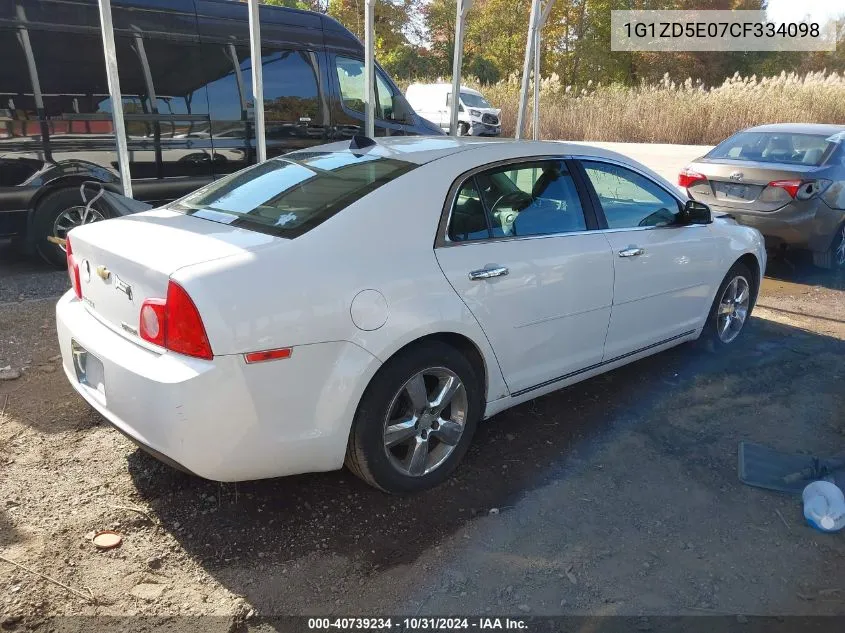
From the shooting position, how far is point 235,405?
2.56 metres

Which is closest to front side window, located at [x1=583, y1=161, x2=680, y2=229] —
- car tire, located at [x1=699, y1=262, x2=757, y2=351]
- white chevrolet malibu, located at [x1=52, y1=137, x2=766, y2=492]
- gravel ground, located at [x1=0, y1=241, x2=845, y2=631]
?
white chevrolet malibu, located at [x1=52, y1=137, x2=766, y2=492]

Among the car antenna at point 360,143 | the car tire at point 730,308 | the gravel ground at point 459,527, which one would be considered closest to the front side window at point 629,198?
the car tire at point 730,308

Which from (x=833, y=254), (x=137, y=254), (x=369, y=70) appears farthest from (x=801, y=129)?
(x=137, y=254)

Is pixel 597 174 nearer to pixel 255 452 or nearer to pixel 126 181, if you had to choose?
pixel 255 452

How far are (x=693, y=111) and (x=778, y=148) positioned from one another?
11.9m

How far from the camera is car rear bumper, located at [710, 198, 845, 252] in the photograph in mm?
7219

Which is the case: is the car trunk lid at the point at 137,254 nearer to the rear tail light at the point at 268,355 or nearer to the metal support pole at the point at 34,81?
the rear tail light at the point at 268,355

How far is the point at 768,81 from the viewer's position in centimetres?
A: 1991

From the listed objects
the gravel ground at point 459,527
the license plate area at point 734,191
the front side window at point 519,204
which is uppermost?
the front side window at point 519,204

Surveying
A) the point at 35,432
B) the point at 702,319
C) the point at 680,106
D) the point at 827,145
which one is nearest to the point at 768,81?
the point at 680,106

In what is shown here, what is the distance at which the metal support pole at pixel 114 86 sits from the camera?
5352 millimetres

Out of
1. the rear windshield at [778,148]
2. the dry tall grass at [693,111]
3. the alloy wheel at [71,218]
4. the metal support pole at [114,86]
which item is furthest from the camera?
the dry tall grass at [693,111]

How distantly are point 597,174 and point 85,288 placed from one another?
2.78m

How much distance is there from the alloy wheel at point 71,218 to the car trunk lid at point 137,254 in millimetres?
3555
